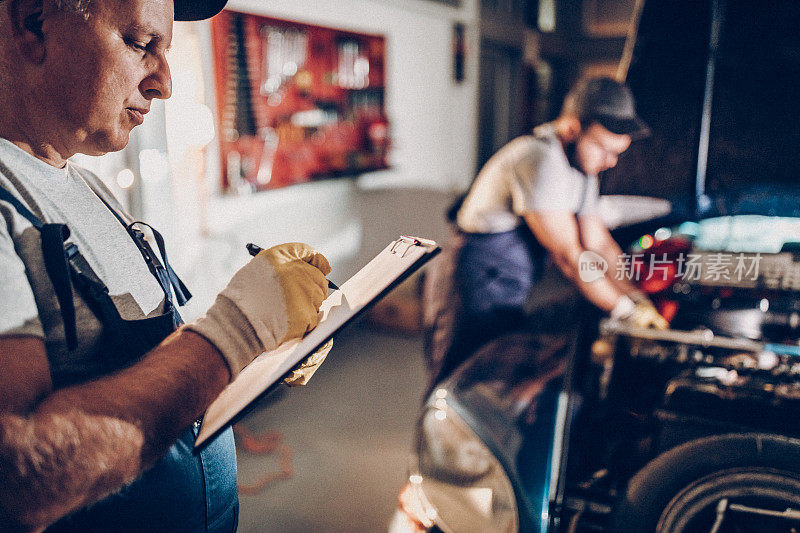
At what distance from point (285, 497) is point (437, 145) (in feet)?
10.0

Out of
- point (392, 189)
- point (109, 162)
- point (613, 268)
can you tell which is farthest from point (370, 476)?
point (392, 189)

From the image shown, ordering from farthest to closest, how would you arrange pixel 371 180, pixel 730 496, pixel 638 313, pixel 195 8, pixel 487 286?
pixel 371 180 → pixel 487 286 → pixel 638 313 → pixel 730 496 → pixel 195 8

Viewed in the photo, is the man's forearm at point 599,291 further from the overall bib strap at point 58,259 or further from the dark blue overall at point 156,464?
the overall bib strap at point 58,259

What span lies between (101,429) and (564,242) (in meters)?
1.44

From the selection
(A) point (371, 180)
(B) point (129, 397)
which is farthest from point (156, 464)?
(A) point (371, 180)

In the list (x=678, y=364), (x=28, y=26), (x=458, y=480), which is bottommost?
(x=458, y=480)

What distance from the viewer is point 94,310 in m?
0.65

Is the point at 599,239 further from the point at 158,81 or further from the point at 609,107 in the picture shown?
the point at 158,81

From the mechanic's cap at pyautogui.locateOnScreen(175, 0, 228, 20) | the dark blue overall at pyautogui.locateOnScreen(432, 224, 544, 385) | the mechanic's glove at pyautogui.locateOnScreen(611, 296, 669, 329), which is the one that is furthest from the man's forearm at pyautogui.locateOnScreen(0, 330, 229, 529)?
the dark blue overall at pyautogui.locateOnScreen(432, 224, 544, 385)

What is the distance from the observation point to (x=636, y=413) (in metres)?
1.16

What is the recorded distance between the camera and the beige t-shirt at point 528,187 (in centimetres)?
168

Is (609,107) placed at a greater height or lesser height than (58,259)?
greater

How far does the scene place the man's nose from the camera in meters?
0.71

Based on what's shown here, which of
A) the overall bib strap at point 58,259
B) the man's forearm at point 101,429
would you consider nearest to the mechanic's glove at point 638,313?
the man's forearm at point 101,429
